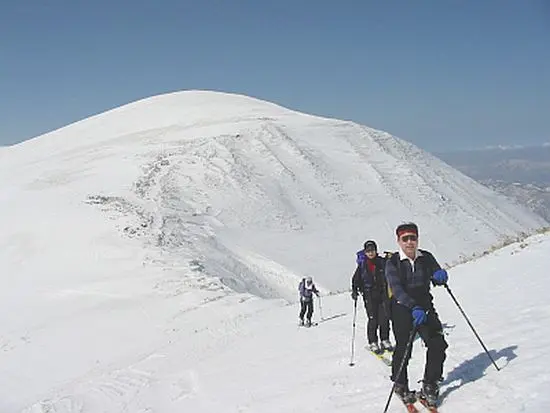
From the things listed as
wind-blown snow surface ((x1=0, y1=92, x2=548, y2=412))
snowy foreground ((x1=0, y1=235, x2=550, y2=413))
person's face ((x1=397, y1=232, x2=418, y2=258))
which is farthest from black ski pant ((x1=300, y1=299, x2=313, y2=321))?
person's face ((x1=397, y1=232, x2=418, y2=258))

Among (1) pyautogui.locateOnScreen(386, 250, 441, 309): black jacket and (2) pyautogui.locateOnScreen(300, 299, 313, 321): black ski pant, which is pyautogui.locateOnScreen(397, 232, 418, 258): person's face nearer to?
(1) pyautogui.locateOnScreen(386, 250, 441, 309): black jacket

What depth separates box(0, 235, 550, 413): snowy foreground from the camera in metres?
7.64

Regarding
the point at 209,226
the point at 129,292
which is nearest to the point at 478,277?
the point at 129,292

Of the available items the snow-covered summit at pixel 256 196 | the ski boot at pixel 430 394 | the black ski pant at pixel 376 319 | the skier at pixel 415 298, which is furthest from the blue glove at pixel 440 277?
the snow-covered summit at pixel 256 196

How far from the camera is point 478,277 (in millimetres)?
14734

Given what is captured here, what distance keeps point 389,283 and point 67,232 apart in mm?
27996

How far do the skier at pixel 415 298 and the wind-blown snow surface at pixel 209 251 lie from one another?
1.70 feet

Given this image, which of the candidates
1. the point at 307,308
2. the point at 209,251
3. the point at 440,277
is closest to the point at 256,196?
the point at 209,251

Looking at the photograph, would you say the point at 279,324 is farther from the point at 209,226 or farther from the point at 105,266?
the point at 209,226

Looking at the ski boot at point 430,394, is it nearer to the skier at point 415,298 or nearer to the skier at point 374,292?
the skier at point 415,298

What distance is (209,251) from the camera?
103 ft

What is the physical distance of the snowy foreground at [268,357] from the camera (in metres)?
7.64

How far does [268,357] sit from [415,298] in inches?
264

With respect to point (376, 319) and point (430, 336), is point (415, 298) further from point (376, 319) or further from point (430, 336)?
point (376, 319)
